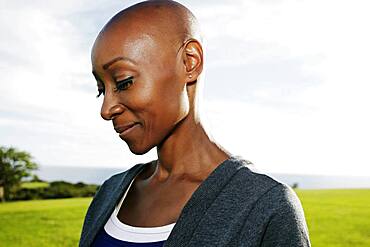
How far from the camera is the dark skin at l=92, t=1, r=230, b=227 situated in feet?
3.07

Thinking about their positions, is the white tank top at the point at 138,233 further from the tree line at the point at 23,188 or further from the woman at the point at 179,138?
the tree line at the point at 23,188

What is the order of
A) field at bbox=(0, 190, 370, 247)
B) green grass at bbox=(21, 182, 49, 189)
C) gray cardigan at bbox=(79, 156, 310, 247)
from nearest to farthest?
gray cardigan at bbox=(79, 156, 310, 247), field at bbox=(0, 190, 370, 247), green grass at bbox=(21, 182, 49, 189)

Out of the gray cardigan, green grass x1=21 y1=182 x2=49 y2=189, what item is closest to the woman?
the gray cardigan

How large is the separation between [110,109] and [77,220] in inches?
211

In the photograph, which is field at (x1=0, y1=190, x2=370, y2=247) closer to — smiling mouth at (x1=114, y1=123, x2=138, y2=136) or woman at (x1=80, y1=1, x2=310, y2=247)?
woman at (x1=80, y1=1, x2=310, y2=247)

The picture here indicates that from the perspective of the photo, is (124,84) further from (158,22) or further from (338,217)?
(338,217)

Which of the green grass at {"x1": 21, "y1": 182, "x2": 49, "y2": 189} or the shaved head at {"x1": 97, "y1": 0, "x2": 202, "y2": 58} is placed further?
the green grass at {"x1": 21, "y1": 182, "x2": 49, "y2": 189}

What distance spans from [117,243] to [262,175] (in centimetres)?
29

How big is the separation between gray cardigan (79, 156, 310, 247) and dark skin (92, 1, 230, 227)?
5 cm

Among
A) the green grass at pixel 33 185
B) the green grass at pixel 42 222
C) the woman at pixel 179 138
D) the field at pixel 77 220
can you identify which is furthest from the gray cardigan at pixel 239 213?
the green grass at pixel 33 185

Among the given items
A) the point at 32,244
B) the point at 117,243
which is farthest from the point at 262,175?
the point at 32,244

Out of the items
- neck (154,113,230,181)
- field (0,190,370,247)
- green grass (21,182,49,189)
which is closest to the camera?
neck (154,113,230,181)

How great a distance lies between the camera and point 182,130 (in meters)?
1.02

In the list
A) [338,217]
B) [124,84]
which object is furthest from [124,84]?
[338,217]
